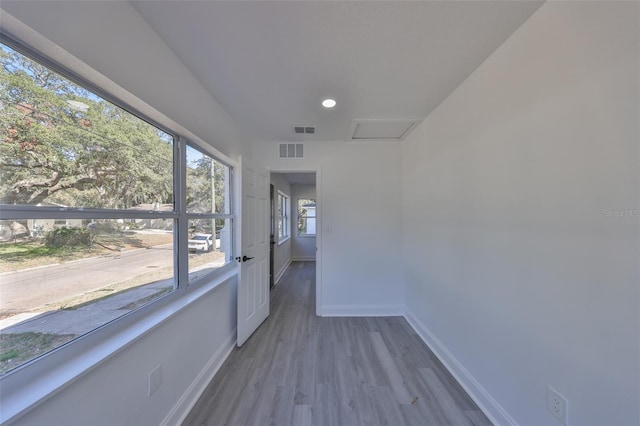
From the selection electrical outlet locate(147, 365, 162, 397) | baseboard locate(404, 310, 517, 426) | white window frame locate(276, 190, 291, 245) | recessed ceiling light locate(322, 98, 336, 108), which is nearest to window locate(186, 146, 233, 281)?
electrical outlet locate(147, 365, 162, 397)

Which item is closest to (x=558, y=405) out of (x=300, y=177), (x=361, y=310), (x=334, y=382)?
(x=334, y=382)

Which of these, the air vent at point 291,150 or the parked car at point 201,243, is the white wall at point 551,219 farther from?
the parked car at point 201,243

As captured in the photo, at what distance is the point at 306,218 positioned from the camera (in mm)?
7438

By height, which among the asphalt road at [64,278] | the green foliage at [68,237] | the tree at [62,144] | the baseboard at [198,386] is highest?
the tree at [62,144]

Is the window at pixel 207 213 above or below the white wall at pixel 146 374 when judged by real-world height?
above

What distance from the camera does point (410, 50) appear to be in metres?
1.51

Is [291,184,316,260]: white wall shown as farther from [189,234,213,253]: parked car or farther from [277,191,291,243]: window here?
[189,234,213,253]: parked car

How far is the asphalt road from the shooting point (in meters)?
Result: 0.82

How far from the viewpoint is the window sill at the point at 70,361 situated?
776 mm

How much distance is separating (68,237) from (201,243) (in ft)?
3.47

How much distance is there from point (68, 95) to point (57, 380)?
115 cm

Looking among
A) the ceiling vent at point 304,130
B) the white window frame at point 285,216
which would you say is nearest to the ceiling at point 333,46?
the ceiling vent at point 304,130

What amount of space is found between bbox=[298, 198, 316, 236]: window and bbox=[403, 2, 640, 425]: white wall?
220 inches

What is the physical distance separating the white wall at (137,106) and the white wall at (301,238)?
16.5ft
